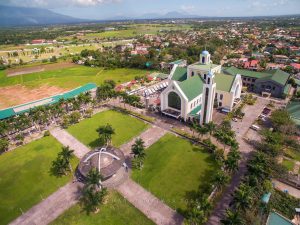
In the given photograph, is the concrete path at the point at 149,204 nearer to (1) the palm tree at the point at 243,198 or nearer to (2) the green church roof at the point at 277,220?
(1) the palm tree at the point at 243,198

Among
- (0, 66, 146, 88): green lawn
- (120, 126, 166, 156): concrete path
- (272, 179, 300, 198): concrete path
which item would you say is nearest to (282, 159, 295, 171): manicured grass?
(272, 179, 300, 198): concrete path

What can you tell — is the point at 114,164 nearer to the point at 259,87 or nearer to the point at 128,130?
the point at 128,130

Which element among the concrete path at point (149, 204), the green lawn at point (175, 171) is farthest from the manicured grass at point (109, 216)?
the green lawn at point (175, 171)

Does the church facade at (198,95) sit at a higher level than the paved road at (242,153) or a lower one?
higher

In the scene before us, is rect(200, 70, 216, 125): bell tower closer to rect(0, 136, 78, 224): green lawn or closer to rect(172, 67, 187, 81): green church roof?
rect(172, 67, 187, 81): green church roof

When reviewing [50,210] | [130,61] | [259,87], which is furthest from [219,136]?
[130,61]

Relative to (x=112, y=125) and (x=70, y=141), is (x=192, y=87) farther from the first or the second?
(x=70, y=141)
